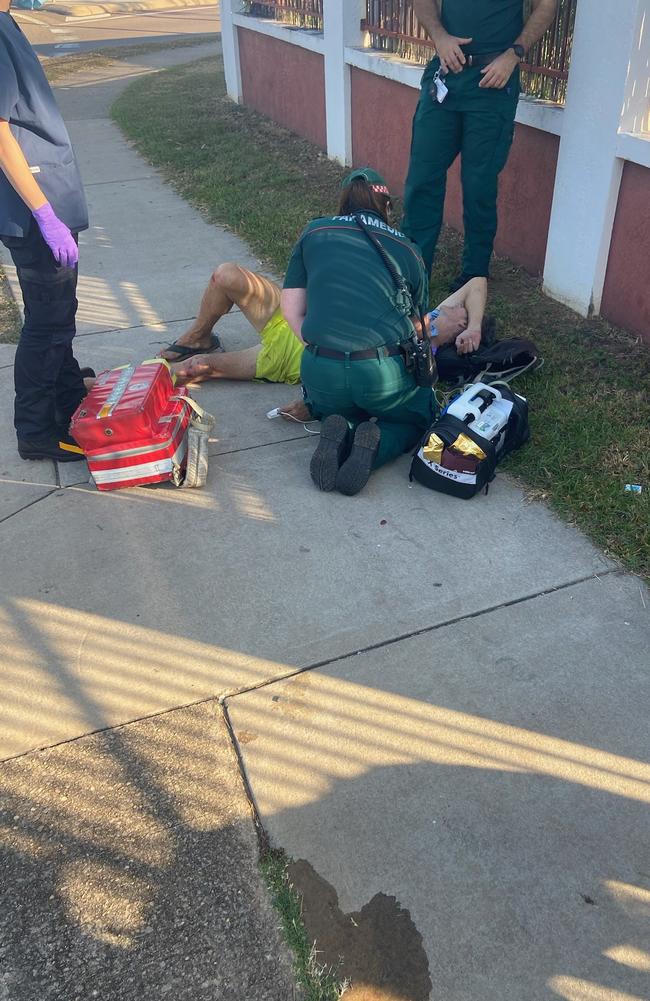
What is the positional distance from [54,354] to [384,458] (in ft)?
5.13

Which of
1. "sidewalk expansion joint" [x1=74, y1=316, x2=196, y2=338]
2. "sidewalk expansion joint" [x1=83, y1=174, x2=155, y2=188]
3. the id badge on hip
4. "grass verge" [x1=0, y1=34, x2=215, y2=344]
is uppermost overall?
the id badge on hip

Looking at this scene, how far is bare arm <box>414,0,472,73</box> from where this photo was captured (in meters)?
4.77

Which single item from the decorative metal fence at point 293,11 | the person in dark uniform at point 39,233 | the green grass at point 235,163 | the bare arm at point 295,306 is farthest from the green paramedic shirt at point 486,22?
the decorative metal fence at point 293,11

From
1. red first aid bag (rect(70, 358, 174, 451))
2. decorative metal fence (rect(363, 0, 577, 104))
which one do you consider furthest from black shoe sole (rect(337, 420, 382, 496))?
decorative metal fence (rect(363, 0, 577, 104))

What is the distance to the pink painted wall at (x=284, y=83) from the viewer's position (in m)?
8.77

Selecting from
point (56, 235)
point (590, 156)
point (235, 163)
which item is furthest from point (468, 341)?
point (235, 163)

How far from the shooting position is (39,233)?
3.49 metres

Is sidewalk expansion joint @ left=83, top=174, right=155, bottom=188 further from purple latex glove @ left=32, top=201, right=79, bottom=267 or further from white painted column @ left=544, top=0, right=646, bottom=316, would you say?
purple latex glove @ left=32, top=201, right=79, bottom=267

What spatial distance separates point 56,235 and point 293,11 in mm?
7333

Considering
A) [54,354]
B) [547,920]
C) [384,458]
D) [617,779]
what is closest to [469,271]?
[384,458]

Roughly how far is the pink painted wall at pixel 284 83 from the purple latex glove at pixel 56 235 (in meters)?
5.94

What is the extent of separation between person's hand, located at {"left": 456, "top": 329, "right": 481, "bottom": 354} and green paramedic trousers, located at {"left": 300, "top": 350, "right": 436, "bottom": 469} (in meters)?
0.54

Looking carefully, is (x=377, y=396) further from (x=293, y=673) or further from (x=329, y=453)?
(x=293, y=673)

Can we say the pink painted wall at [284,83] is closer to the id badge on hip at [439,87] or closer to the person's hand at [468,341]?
the id badge on hip at [439,87]
